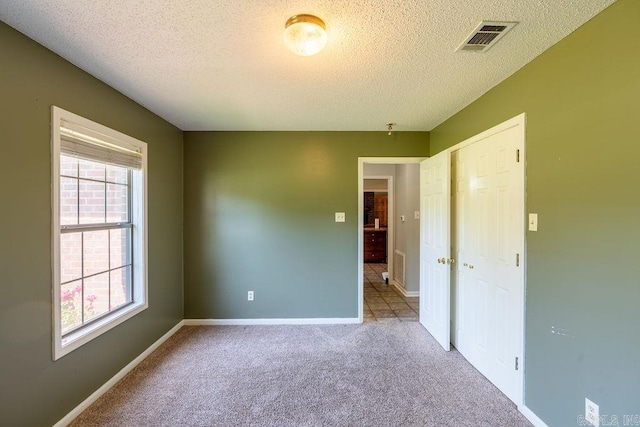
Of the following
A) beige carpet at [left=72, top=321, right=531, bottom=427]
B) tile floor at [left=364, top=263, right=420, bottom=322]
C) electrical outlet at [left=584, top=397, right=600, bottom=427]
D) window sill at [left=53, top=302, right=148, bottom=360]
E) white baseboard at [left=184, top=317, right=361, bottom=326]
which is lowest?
beige carpet at [left=72, top=321, right=531, bottom=427]

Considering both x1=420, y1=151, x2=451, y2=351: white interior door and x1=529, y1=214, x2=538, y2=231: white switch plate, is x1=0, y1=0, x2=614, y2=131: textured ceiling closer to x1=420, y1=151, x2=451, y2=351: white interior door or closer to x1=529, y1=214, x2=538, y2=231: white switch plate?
x1=420, y1=151, x2=451, y2=351: white interior door

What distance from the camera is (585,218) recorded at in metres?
1.44

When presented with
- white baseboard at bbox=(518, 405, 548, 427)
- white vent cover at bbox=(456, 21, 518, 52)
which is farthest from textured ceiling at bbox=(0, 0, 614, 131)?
white baseboard at bbox=(518, 405, 548, 427)

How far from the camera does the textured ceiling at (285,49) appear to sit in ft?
4.36

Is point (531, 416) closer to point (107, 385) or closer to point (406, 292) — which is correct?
point (406, 292)

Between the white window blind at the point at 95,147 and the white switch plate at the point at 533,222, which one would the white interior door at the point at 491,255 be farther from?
the white window blind at the point at 95,147

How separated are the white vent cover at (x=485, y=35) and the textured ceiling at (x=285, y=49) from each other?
0.13 ft

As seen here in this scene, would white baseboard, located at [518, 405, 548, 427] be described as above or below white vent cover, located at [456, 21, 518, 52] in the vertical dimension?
below

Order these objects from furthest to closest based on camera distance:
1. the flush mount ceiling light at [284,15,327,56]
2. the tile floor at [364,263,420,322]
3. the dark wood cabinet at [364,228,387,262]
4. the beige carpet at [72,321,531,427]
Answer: the dark wood cabinet at [364,228,387,262], the tile floor at [364,263,420,322], the beige carpet at [72,321,531,427], the flush mount ceiling light at [284,15,327,56]

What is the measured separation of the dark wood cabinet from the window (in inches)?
228

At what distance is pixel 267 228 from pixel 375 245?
4791 millimetres

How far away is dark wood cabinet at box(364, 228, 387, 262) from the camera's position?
24.6ft

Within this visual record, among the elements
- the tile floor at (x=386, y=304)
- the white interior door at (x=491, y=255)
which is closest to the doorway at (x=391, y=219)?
the tile floor at (x=386, y=304)

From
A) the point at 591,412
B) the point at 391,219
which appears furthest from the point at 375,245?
the point at 591,412
